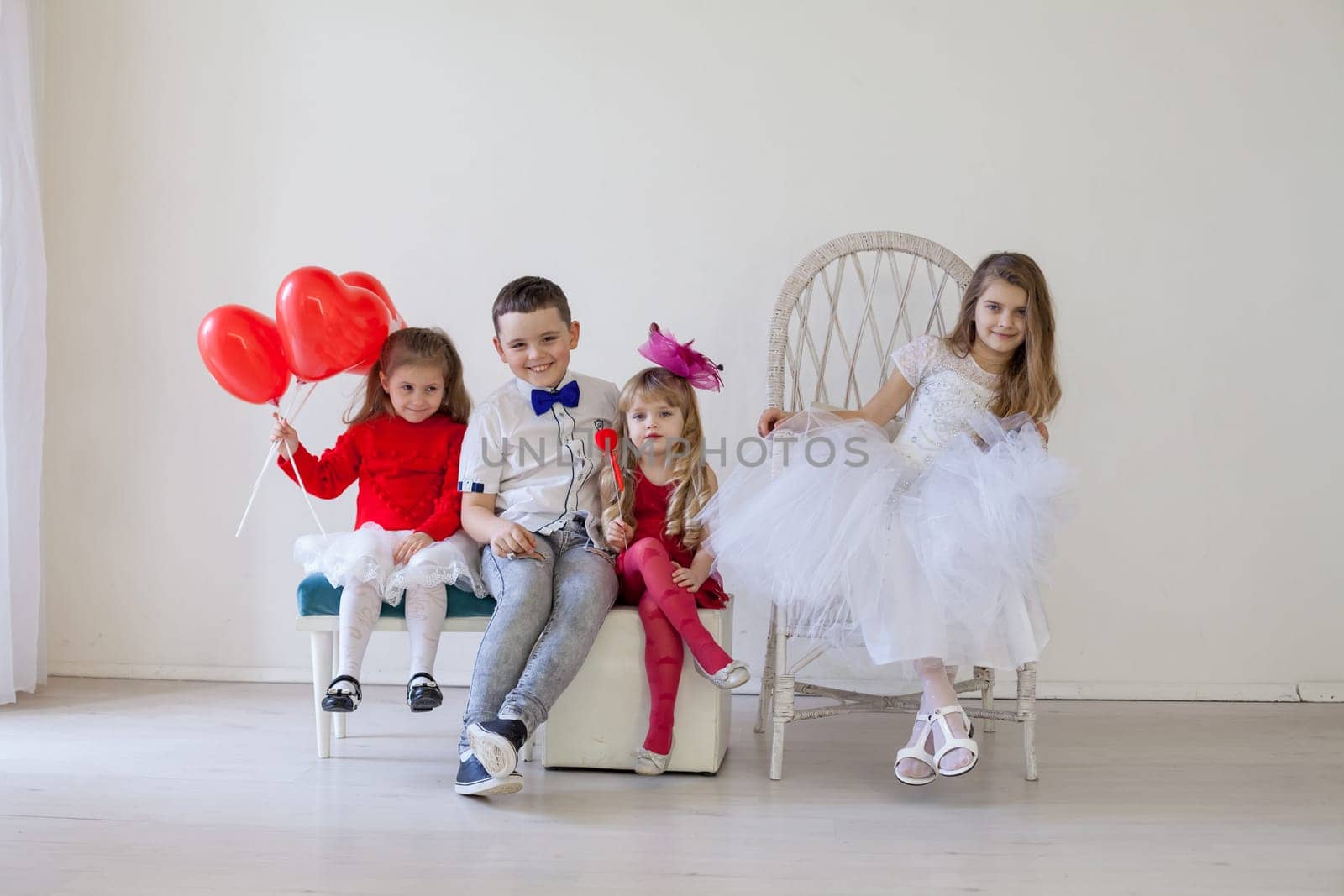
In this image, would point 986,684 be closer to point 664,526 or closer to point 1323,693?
point 664,526

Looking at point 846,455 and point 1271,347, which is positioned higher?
point 1271,347

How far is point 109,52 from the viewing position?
270 centimetres

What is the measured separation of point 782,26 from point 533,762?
5.61 feet

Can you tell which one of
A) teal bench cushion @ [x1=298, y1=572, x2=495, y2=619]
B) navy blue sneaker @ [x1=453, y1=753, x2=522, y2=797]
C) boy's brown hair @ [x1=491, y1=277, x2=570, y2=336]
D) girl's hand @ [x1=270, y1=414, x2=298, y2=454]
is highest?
boy's brown hair @ [x1=491, y1=277, x2=570, y2=336]

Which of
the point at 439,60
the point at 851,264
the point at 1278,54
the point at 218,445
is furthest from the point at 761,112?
the point at 218,445

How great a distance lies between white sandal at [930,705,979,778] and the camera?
1.71 m

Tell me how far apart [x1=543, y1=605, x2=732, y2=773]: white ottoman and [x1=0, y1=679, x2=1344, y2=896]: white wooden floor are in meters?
0.04

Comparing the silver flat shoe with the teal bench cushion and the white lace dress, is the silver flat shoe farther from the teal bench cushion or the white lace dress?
the teal bench cushion

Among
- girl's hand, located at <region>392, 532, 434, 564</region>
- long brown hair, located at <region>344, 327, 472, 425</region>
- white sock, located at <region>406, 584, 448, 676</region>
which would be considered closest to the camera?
white sock, located at <region>406, 584, 448, 676</region>

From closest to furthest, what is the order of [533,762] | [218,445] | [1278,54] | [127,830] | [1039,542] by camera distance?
[127,830] < [1039,542] < [533,762] < [1278,54] < [218,445]

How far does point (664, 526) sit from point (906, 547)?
0.44m

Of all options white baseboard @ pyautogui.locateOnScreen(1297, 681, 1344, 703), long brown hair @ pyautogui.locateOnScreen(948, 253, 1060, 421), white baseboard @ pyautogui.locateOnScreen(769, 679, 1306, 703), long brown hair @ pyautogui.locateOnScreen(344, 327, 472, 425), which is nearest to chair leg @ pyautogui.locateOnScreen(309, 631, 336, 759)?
long brown hair @ pyautogui.locateOnScreen(344, 327, 472, 425)

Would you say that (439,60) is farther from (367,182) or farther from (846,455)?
(846,455)

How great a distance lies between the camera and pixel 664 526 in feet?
6.61
